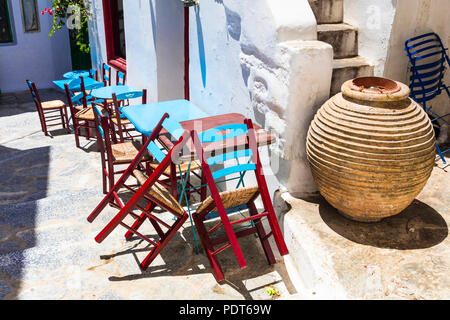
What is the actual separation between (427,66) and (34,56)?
9739 mm

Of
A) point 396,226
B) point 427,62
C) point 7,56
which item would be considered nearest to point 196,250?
point 396,226

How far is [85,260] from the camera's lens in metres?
3.81

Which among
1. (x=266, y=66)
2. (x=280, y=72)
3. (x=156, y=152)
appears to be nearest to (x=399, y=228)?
(x=280, y=72)

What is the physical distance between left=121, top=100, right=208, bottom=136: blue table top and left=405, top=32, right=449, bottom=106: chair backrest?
221cm

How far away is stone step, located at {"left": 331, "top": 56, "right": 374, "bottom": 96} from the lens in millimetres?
3968

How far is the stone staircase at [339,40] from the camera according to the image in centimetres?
401

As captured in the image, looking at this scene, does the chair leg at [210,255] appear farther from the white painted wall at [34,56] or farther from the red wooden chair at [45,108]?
the white painted wall at [34,56]

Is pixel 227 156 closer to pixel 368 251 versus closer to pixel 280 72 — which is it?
pixel 280 72

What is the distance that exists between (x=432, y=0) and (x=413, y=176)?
204 centimetres

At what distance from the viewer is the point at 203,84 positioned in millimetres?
5641

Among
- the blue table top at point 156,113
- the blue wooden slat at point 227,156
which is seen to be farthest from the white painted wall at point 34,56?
the blue wooden slat at point 227,156

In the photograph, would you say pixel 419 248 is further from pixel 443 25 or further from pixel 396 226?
pixel 443 25

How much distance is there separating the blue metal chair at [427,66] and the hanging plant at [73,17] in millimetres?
7786

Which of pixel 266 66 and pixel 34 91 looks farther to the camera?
pixel 34 91
